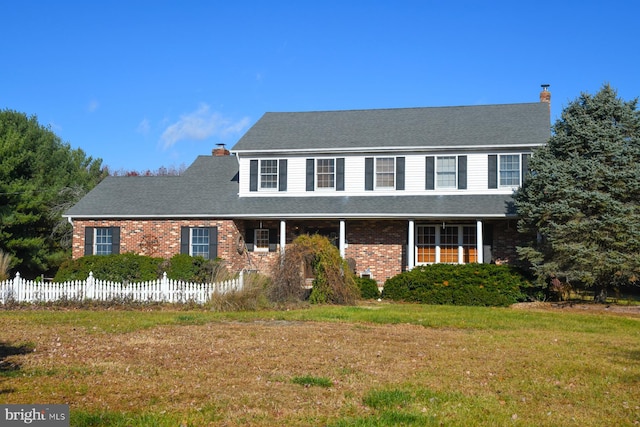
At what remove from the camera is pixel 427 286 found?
21641mm

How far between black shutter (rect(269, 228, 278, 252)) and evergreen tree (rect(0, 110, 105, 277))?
35.0 ft

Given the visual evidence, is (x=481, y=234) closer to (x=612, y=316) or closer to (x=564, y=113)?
(x=564, y=113)

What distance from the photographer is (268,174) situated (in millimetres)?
27797

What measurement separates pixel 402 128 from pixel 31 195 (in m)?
16.5

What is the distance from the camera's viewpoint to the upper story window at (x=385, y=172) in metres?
26.6

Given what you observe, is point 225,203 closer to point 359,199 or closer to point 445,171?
point 359,199

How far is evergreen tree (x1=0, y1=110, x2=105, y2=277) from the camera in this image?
29.4m

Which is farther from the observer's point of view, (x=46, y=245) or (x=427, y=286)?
(x=46, y=245)

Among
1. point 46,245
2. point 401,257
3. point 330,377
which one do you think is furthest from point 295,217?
point 330,377

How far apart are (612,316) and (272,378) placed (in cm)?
1251

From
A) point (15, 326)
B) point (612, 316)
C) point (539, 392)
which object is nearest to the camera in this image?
point (539, 392)

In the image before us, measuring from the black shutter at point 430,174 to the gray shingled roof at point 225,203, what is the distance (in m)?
0.50

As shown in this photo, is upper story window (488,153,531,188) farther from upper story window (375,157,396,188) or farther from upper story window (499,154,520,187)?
upper story window (375,157,396,188)

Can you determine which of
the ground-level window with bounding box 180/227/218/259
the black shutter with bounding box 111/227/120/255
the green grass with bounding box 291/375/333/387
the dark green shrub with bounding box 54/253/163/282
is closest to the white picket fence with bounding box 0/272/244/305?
the dark green shrub with bounding box 54/253/163/282
